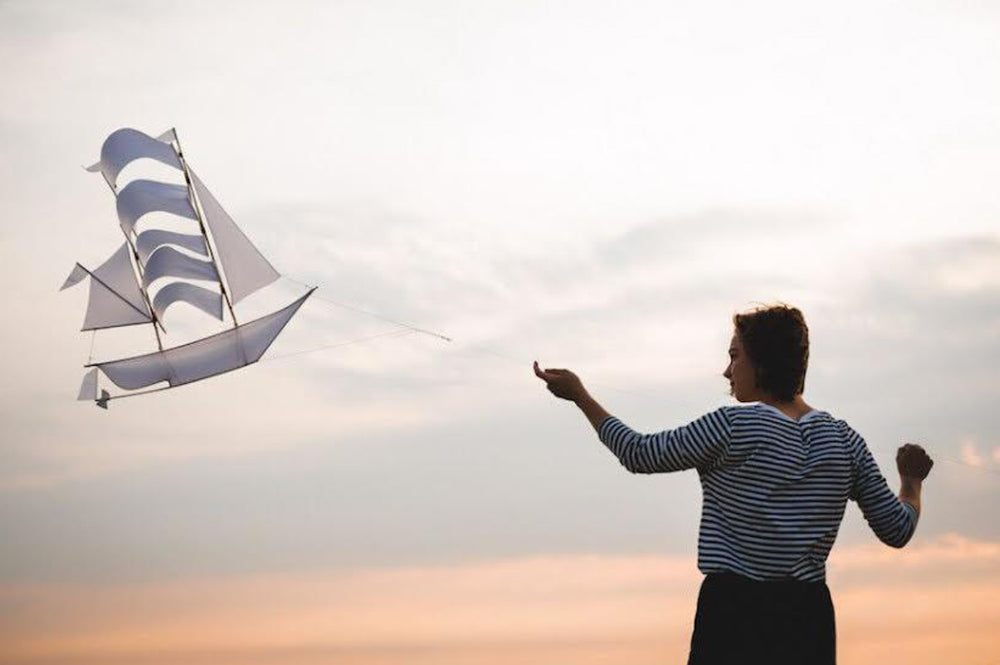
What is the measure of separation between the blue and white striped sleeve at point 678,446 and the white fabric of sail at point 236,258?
11999 millimetres

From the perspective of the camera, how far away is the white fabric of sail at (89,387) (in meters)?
12.7

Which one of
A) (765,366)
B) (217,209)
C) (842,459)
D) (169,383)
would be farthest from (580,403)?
(217,209)

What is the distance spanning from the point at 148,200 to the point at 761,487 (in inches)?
417

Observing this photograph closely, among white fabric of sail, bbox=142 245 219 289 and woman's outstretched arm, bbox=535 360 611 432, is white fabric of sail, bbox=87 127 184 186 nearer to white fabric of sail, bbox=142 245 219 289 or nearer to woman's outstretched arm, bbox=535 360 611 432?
white fabric of sail, bbox=142 245 219 289

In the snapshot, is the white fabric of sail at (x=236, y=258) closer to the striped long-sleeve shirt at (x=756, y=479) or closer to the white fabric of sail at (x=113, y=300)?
the white fabric of sail at (x=113, y=300)

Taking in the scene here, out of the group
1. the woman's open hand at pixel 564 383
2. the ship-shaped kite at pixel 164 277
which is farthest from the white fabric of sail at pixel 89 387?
the woman's open hand at pixel 564 383

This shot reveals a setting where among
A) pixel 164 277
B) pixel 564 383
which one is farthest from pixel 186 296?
pixel 564 383

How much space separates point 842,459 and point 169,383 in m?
7.91

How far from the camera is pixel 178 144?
15.1 meters

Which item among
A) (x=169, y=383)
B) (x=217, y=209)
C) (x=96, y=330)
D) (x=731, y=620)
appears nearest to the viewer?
(x=731, y=620)

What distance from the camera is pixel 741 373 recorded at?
214 inches

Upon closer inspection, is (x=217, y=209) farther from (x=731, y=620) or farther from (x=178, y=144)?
(x=731, y=620)

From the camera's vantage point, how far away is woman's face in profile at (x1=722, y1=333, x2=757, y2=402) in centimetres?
541

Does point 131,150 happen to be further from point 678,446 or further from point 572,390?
point 678,446
